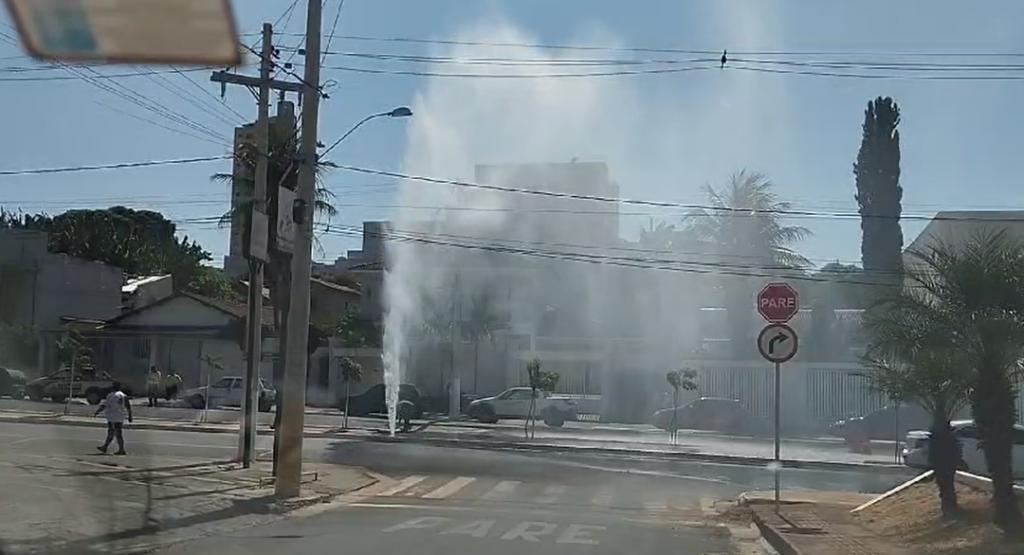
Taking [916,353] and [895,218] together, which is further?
[895,218]

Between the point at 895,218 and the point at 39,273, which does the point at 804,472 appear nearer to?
the point at 895,218

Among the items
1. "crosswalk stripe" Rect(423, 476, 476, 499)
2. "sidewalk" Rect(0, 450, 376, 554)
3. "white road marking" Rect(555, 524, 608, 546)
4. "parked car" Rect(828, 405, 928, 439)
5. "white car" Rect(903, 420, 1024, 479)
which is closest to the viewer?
"sidewalk" Rect(0, 450, 376, 554)

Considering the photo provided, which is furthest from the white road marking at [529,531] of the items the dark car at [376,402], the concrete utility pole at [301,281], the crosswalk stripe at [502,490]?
the dark car at [376,402]

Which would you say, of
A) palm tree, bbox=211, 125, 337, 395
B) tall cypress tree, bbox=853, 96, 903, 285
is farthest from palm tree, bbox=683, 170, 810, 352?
palm tree, bbox=211, 125, 337, 395

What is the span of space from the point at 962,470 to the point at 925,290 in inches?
161

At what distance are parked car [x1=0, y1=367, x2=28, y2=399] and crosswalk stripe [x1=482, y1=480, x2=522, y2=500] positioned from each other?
3009 centimetres

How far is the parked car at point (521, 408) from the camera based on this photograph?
145 feet

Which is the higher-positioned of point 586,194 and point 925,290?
point 586,194

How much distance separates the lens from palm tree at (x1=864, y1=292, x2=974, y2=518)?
1359cm

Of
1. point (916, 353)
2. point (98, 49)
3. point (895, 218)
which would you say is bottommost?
point (916, 353)

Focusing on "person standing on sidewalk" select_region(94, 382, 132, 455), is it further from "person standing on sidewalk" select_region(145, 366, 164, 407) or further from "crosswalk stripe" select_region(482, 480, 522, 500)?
"person standing on sidewalk" select_region(145, 366, 164, 407)

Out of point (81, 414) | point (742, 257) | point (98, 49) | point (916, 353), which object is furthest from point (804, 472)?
point (742, 257)

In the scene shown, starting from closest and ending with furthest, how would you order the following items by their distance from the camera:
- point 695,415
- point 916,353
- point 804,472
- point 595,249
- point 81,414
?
point 916,353
point 804,472
point 81,414
point 695,415
point 595,249

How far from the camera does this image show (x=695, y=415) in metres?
43.0
